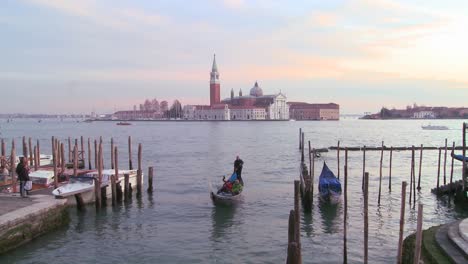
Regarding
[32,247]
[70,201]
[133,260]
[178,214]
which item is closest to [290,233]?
[133,260]

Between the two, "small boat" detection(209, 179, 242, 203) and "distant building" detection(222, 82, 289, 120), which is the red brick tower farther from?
"small boat" detection(209, 179, 242, 203)

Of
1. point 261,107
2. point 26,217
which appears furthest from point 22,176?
point 261,107

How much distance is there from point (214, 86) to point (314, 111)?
40.3 meters

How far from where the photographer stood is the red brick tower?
6654 inches

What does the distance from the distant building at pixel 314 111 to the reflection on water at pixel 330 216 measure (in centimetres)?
16738

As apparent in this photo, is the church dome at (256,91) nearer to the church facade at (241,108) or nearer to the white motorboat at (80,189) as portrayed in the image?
the church facade at (241,108)

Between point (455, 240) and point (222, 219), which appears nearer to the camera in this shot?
point (455, 240)

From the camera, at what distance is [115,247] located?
36.9 ft

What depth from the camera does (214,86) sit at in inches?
6722

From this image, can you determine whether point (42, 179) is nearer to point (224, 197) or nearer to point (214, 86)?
point (224, 197)

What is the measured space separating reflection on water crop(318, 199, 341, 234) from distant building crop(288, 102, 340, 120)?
16738 cm

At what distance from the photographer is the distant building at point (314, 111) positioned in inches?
7156

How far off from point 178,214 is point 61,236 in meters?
3.85

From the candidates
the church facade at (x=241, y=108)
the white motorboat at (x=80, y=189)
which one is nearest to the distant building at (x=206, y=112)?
the church facade at (x=241, y=108)
